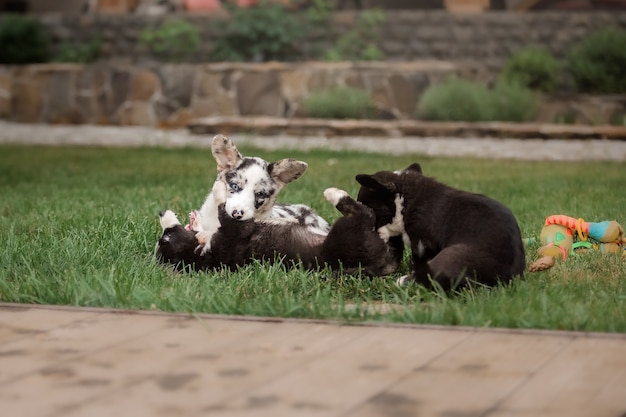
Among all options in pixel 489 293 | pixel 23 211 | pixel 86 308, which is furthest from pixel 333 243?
pixel 23 211

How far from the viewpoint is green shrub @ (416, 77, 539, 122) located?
52.6 feet

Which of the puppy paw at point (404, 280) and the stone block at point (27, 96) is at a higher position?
the puppy paw at point (404, 280)

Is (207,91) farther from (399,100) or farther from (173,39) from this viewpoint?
(399,100)

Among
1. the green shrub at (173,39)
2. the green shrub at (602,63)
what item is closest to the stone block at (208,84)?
the green shrub at (173,39)

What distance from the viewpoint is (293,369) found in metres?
3.57

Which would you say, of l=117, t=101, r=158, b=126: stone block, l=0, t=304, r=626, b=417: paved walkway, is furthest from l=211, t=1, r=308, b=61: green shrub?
l=0, t=304, r=626, b=417: paved walkway

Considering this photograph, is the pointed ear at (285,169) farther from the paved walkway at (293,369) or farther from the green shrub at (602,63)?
the green shrub at (602,63)

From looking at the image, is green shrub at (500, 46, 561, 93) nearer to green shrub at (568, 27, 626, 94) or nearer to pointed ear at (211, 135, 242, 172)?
green shrub at (568, 27, 626, 94)

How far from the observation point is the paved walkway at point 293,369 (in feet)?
10.5

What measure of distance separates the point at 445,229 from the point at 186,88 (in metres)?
13.2

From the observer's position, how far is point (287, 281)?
16.4 feet

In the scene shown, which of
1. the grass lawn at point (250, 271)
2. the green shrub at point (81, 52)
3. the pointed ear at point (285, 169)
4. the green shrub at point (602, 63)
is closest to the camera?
the grass lawn at point (250, 271)

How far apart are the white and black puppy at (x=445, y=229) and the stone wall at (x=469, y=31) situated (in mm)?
13577

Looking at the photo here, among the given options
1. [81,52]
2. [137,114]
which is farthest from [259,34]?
[81,52]
